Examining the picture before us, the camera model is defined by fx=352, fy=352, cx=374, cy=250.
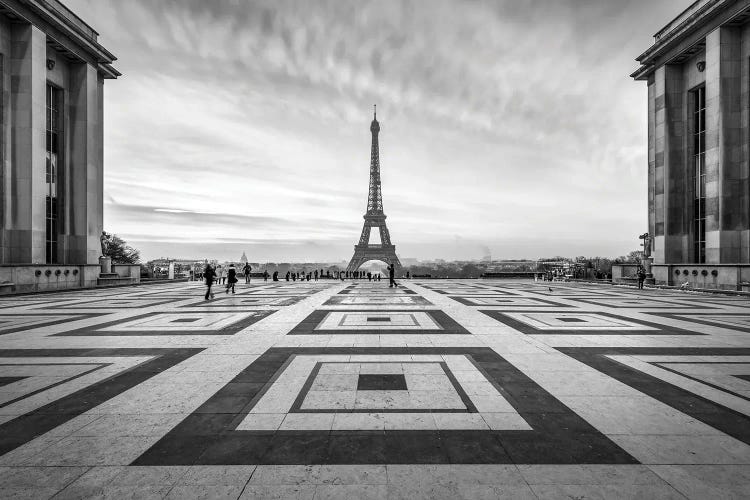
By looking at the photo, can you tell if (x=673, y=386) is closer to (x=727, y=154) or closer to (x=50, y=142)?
(x=727, y=154)

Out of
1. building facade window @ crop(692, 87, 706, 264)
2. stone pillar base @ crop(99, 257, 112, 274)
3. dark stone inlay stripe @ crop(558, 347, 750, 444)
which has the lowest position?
dark stone inlay stripe @ crop(558, 347, 750, 444)

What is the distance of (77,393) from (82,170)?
31.6 meters

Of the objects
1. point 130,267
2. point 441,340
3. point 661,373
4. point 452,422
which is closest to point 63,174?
point 130,267

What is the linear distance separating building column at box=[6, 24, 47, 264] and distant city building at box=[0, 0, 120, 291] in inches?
2.1

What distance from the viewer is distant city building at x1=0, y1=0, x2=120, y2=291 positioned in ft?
76.3

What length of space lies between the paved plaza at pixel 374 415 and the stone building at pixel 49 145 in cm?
2099

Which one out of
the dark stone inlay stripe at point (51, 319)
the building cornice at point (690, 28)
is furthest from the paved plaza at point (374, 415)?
the building cornice at point (690, 28)

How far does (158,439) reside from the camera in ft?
12.2

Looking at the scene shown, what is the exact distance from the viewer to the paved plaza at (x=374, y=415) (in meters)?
3.03

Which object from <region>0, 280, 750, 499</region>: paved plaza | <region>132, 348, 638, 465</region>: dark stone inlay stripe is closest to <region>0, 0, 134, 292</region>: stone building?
<region>0, 280, 750, 499</region>: paved plaza

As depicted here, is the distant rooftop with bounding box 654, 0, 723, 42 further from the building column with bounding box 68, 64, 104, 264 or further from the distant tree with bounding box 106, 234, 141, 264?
the distant tree with bounding box 106, 234, 141, 264

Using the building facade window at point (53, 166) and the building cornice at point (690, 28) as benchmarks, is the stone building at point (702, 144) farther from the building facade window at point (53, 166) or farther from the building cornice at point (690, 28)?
the building facade window at point (53, 166)

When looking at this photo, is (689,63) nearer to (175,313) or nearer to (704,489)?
(704,489)

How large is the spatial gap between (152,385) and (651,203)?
4418 cm
